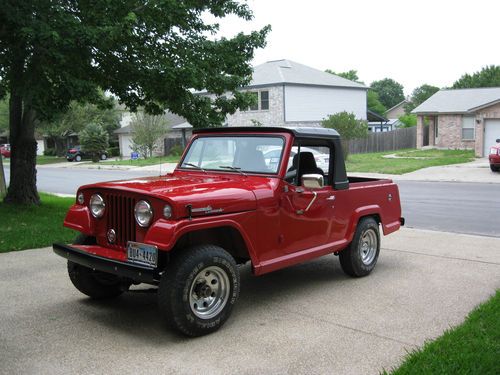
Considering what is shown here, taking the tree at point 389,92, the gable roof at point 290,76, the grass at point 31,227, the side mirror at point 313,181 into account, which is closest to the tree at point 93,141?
the gable roof at point 290,76

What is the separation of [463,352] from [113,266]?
2892 mm

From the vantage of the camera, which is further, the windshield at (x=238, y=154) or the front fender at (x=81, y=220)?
the windshield at (x=238, y=154)

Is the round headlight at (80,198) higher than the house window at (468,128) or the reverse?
the reverse

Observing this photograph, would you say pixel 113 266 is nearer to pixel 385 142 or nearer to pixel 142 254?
pixel 142 254

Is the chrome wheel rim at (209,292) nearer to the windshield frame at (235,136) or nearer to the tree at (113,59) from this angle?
the windshield frame at (235,136)

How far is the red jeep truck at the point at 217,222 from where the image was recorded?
4.55 m

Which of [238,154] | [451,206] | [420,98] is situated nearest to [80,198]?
[238,154]

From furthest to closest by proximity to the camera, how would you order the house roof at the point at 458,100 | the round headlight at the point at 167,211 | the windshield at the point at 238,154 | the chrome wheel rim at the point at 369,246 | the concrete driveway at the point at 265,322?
the house roof at the point at 458,100 < the chrome wheel rim at the point at 369,246 < the windshield at the point at 238,154 < the round headlight at the point at 167,211 < the concrete driveway at the point at 265,322

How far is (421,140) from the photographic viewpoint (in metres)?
39.5

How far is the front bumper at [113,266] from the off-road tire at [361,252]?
2.69 m

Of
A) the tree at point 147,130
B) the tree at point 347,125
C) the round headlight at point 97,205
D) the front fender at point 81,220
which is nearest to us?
the round headlight at point 97,205

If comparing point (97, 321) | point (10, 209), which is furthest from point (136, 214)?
point (10, 209)

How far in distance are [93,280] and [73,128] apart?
46319 millimetres

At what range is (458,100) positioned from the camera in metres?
37.0
